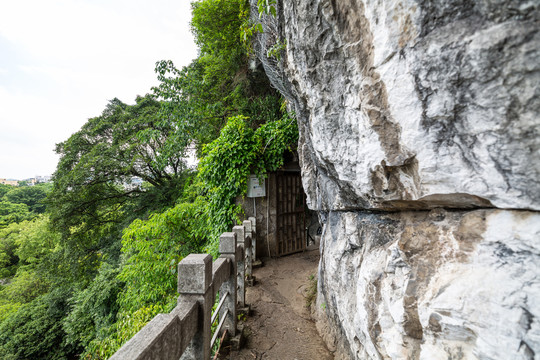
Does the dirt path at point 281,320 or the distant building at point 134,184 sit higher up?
the distant building at point 134,184

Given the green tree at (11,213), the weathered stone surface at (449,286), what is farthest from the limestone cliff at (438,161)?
the green tree at (11,213)

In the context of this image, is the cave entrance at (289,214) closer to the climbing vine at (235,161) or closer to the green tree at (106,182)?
the climbing vine at (235,161)

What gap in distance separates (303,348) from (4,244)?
25.1 meters

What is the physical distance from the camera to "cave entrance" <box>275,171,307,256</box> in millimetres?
5934

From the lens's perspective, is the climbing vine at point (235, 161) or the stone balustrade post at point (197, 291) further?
the climbing vine at point (235, 161)

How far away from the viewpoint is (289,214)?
6.19 meters

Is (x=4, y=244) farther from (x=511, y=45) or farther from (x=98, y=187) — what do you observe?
(x=511, y=45)

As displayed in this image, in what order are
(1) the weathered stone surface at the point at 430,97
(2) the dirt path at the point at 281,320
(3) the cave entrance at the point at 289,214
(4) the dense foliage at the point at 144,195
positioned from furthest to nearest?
(3) the cave entrance at the point at 289,214, (4) the dense foliage at the point at 144,195, (2) the dirt path at the point at 281,320, (1) the weathered stone surface at the point at 430,97

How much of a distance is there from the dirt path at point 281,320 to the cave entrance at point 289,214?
0.92 m

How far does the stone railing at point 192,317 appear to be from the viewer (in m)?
1.12

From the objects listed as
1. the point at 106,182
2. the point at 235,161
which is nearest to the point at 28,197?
the point at 106,182

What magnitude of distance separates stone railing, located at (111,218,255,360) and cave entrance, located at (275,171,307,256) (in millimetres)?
3064

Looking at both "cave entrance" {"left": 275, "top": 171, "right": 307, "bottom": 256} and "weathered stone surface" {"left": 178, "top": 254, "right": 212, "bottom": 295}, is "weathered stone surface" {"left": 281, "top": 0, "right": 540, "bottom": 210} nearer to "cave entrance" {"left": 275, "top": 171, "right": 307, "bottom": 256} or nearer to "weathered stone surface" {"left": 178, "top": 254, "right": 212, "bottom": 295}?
"weathered stone surface" {"left": 178, "top": 254, "right": 212, "bottom": 295}

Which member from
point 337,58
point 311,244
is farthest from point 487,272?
point 311,244
